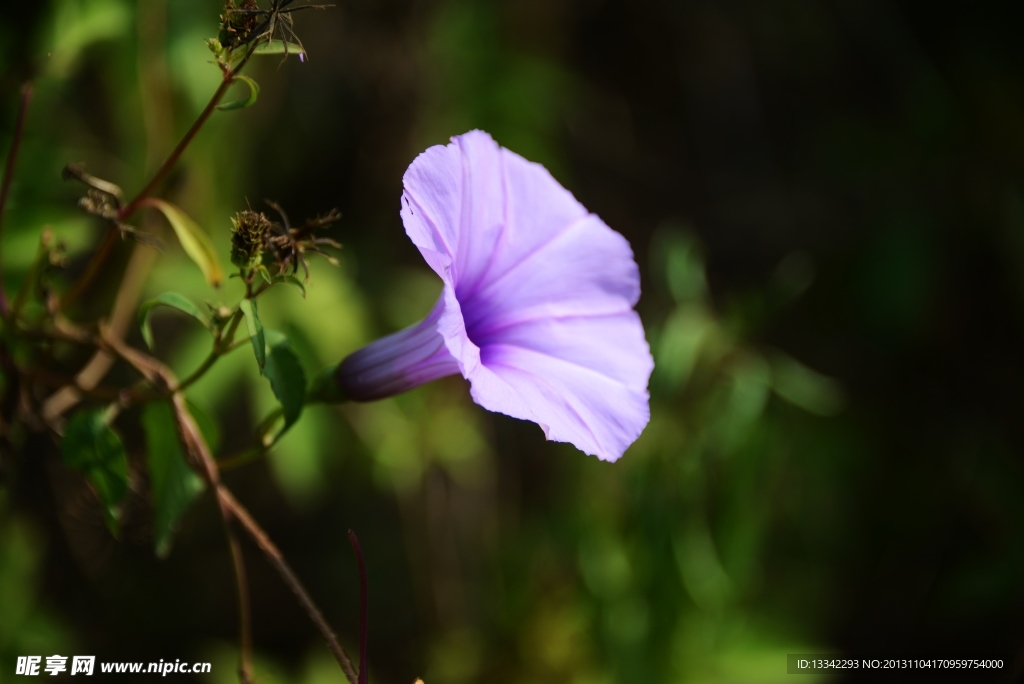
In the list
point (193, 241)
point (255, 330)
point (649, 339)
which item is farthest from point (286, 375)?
point (649, 339)

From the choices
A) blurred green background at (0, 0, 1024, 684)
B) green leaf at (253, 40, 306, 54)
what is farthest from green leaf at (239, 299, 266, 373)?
blurred green background at (0, 0, 1024, 684)

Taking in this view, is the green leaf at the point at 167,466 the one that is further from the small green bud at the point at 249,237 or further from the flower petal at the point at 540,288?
the flower petal at the point at 540,288

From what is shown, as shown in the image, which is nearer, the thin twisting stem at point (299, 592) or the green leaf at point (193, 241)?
the thin twisting stem at point (299, 592)

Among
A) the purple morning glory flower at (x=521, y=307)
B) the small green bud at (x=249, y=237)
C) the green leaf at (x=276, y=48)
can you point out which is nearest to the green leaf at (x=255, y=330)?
the small green bud at (x=249, y=237)

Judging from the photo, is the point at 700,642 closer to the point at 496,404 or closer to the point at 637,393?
the point at 637,393

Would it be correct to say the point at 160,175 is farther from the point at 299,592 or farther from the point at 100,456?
the point at 299,592

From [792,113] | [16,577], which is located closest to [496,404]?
[16,577]
